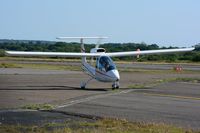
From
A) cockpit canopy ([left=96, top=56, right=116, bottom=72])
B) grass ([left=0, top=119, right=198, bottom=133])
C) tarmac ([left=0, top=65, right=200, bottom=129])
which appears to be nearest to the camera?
grass ([left=0, top=119, right=198, bottom=133])

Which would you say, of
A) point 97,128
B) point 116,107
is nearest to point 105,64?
point 116,107

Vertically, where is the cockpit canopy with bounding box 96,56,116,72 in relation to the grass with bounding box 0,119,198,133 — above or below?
above

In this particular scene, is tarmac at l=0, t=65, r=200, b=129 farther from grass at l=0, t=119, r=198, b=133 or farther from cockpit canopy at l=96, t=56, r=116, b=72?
cockpit canopy at l=96, t=56, r=116, b=72

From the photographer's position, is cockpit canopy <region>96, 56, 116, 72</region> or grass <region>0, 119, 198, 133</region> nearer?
grass <region>0, 119, 198, 133</region>

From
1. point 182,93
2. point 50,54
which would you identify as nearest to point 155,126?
point 182,93

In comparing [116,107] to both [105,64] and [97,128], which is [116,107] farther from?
[105,64]

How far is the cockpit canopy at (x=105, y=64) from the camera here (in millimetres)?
29281

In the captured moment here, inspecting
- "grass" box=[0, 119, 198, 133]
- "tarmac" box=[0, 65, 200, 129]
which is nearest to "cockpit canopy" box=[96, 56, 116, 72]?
"tarmac" box=[0, 65, 200, 129]

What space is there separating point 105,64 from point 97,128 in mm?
16524

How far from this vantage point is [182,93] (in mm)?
26016

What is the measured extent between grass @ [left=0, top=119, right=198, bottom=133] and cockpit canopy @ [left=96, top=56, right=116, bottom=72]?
48.8 ft

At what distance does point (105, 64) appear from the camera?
29656mm

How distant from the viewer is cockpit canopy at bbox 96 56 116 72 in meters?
29.3

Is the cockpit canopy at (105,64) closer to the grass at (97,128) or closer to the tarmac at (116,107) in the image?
the tarmac at (116,107)
